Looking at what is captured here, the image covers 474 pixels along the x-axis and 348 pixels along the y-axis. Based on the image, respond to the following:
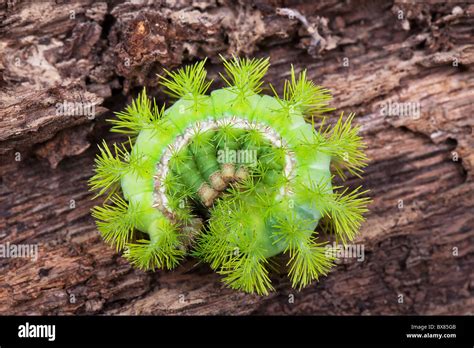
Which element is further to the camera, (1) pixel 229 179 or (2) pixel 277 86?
(2) pixel 277 86

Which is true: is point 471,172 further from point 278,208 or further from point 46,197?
point 46,197

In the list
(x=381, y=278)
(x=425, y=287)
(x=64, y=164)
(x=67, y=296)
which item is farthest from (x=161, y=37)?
(x=425, y=287)

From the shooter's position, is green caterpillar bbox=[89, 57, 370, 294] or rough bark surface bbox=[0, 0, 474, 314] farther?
rough bark surface bbox=[0, 0, 474, 314]

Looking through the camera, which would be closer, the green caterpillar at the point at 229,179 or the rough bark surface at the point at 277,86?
the green caterpillar at the point at 229,179
